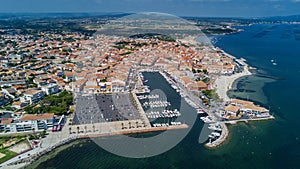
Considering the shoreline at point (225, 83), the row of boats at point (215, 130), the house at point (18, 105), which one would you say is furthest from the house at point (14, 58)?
the row of boats at point (215, 130)

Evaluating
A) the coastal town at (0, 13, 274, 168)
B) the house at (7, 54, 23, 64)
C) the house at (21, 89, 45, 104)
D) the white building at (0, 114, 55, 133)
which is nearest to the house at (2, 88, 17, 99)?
the coastal town at (0, 13, 274, 168)

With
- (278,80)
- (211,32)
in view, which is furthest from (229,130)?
(211,32)

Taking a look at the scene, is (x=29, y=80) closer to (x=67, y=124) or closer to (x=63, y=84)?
(x=63, y=84)

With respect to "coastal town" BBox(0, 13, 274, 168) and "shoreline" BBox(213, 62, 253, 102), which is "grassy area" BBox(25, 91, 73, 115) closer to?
"coastal town" BBox(0, 13, 274, 168)

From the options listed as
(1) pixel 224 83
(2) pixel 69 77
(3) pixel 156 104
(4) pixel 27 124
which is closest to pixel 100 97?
(3) pixel 156 104

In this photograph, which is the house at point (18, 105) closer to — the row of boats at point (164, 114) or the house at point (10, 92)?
the house at point (10, 92)

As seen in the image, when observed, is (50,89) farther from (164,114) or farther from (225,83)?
(225,83)
